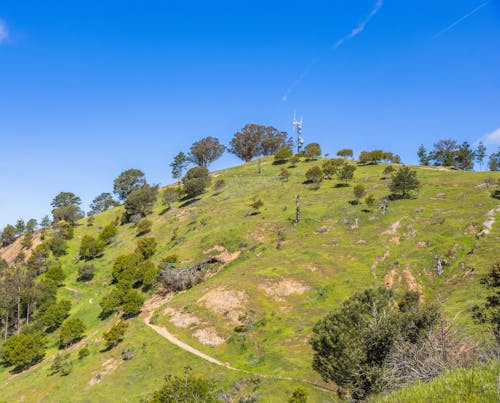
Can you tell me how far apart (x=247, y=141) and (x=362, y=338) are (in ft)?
463

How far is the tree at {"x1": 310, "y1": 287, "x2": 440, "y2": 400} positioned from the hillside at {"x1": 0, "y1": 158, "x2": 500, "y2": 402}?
236 inches

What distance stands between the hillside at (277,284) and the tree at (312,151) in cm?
4459

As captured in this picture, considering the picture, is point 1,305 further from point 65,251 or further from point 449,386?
point 449,386

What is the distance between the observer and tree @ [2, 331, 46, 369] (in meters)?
59.2

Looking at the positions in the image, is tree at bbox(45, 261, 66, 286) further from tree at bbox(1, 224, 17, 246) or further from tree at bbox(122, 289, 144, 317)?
tree at bbox(1, 224, 17, 246)

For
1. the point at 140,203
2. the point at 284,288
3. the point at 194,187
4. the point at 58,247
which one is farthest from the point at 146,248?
the point at 284,288

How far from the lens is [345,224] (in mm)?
73312

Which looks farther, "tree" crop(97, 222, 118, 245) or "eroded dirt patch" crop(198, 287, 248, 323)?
"tree" crop(97, 222, 118, 245)

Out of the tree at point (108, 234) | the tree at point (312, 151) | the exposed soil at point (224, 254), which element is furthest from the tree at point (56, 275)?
the tree at point (312, 151)

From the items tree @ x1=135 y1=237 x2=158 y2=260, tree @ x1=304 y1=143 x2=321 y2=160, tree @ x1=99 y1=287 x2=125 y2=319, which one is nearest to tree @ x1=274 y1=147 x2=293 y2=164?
tree @ x1=304 y1=143 x2=321 y2=160

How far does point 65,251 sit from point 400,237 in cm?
9827

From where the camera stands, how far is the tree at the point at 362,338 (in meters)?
25.7

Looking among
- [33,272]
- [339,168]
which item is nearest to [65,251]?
[33,272]

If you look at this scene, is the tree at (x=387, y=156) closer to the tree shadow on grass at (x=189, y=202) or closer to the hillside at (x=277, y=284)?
the hillside at (x=277, y=284)
